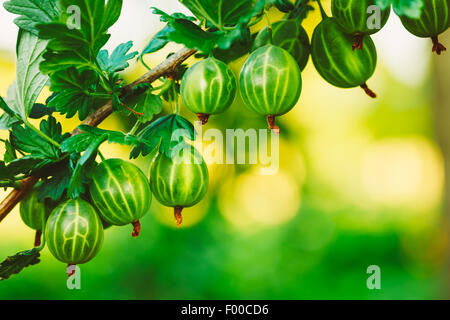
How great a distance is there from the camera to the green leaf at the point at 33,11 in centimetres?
62

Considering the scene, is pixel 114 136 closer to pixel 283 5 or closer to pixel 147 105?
pixel 147 105

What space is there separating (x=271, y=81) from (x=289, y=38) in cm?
13

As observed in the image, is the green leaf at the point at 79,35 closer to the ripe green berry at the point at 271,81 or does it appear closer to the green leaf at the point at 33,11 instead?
the green leaf at the point at 33,11

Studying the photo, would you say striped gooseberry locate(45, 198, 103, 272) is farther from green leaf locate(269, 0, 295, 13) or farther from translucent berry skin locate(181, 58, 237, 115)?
green leaf locate(269, 0, 295, 13)

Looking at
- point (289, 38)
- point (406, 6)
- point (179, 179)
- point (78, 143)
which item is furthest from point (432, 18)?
point (78, 143)

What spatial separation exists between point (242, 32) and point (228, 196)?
4130 mm

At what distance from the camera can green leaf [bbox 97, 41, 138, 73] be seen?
0.69 metres

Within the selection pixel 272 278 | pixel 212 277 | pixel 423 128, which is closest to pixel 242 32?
pixel 212 277

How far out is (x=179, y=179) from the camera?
0.63m

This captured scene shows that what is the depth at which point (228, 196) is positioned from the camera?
15.1ft

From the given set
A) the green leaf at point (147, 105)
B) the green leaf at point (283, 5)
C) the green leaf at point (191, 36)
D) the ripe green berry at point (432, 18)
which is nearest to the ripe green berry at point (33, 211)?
the green leaf at point (147, 105)

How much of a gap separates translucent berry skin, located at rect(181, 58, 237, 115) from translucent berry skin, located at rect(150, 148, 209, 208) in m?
0.09

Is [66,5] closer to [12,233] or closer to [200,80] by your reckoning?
[200,80]

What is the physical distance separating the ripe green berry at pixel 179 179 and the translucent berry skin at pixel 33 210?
183mm
